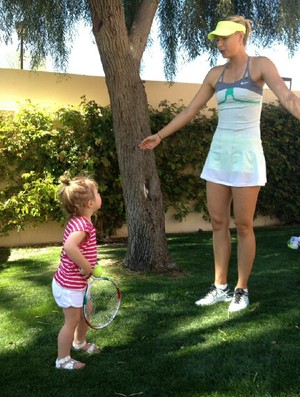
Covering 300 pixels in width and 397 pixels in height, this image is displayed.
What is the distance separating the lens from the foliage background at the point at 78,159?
23.8ft

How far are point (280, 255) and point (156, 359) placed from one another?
11.2ft

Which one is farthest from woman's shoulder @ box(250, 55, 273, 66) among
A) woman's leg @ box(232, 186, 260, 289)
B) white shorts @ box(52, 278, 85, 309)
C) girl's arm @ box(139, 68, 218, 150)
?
white shorts @ box(52, 278, 85, 309)

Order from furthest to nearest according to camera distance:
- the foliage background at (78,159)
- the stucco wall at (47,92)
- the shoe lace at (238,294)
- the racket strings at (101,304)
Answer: the stucco wall at (47,92), the foliage background at (78,159), the shoe lace at (238,294), the racket strings at (101,304)

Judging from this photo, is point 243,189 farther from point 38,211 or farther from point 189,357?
point 38,211

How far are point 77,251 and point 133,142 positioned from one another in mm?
2450

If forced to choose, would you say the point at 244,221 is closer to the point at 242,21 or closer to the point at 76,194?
the point at 76,194

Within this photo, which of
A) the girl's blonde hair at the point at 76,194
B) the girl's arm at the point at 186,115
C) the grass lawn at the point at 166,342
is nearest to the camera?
the grass lawn at the point at 166,342

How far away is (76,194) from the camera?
8.97 feet

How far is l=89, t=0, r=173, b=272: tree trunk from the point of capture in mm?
4836

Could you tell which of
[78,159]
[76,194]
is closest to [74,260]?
[76,194]

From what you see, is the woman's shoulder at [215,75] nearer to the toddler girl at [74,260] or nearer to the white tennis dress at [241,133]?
the white tennis dress at [241,133]

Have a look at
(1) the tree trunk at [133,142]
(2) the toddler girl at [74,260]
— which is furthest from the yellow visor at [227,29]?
(1) the tree trunk at [133,142]

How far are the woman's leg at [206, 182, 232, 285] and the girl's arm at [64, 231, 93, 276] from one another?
1229 mm

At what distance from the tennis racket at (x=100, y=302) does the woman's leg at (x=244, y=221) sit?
963 mm
